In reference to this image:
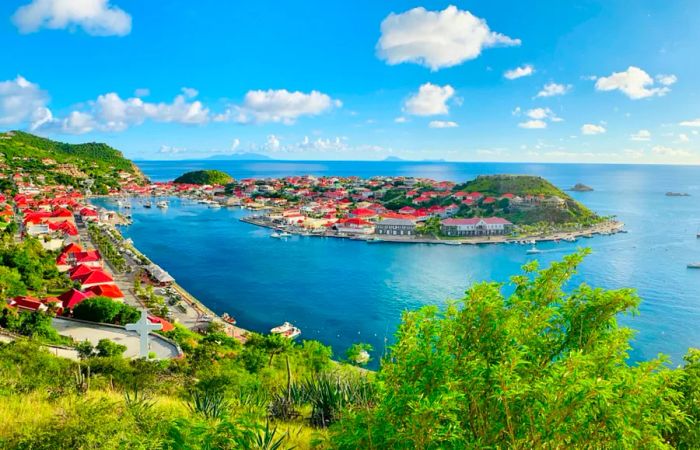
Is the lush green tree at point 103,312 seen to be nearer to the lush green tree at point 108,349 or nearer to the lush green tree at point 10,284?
the lush green tree at point 10,284

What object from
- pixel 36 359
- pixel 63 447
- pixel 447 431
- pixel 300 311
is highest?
pixel 447 431

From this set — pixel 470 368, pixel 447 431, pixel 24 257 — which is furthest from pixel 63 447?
pixel 24 257

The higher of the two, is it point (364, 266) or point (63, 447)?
point (63, 447)

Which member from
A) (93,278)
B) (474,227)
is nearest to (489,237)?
(474,227)

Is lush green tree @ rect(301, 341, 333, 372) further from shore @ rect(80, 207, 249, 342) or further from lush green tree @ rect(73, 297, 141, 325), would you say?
lush green tree @ rect(73, 297, 141, 325)

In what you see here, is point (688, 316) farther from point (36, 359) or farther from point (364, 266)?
point (36, 359)

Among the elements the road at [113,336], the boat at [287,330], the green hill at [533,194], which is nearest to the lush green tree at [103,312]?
the road at [113,336]
